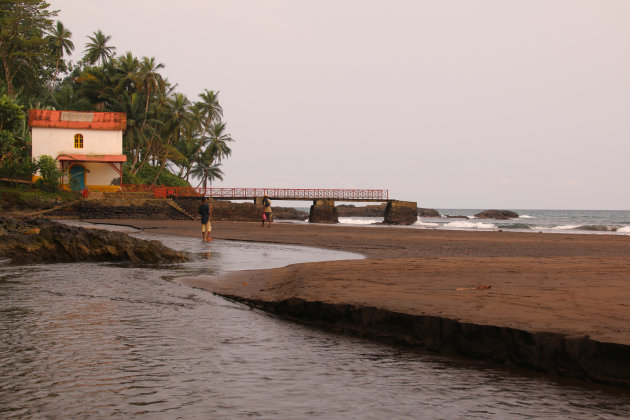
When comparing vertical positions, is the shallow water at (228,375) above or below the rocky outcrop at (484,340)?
below

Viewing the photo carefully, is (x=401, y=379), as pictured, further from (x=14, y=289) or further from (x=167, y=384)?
(x=14, y=289)

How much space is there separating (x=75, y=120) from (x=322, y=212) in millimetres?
22743

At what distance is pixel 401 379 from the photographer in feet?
15.7

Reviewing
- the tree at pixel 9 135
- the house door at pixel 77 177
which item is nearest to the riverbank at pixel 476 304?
the tree at pixel 9 135

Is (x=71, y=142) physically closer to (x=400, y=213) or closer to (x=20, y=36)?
(x=20, y=36)

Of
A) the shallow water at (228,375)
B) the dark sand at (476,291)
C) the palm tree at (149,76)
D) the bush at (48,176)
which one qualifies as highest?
the palm tree at (149,76)

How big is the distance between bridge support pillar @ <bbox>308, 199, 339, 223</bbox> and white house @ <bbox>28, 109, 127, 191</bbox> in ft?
58.1

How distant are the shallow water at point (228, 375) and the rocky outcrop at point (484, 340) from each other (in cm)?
17

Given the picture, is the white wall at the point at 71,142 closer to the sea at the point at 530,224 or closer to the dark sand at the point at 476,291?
the sea at the point at 530,224

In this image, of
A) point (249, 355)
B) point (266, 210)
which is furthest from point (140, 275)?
point (266, 210)

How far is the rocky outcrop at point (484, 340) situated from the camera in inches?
179

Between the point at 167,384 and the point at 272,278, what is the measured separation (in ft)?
18.4

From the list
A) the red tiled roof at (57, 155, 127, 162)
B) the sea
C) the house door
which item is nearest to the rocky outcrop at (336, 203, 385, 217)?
the sea

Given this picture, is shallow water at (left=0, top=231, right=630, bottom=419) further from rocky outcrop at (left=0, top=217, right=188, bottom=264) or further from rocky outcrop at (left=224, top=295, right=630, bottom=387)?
rocky outcrop at (left=0, top=217, right=188, bottom=264)
